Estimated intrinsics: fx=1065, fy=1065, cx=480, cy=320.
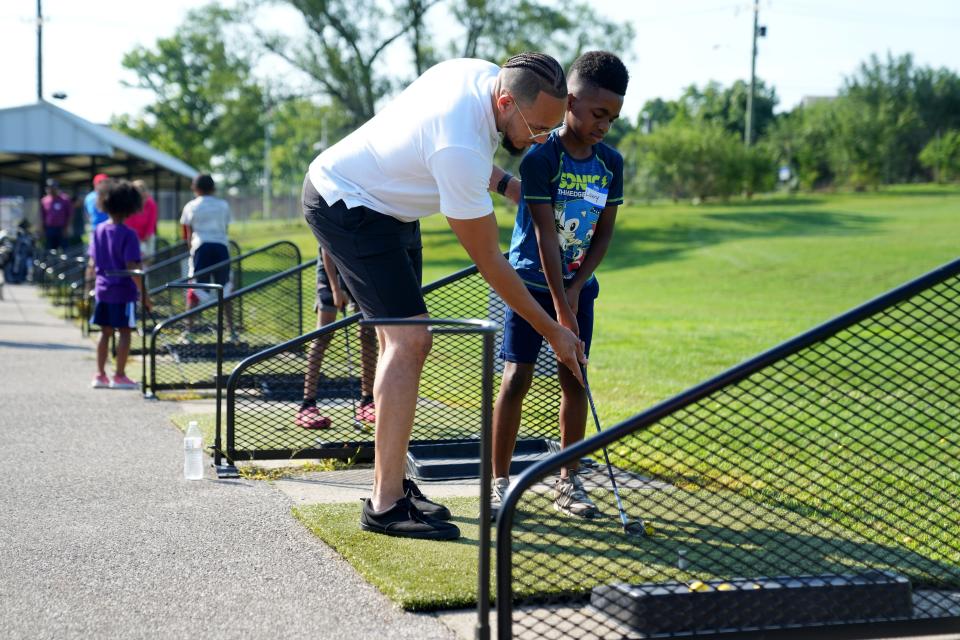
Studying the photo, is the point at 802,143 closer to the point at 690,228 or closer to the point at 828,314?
the point at 690,228

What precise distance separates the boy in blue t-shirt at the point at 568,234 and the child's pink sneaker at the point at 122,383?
191 inches

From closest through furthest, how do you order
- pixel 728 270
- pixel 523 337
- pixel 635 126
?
1. pixel 523 337
2. pixel 728 270
3. pixel 635 126

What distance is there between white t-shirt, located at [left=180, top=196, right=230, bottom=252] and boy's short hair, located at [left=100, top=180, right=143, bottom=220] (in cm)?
231

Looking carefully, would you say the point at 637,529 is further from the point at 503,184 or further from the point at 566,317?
the point at 503,184

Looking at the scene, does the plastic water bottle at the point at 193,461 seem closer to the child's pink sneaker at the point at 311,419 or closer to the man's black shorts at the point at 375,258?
the child's pink sneaker at the point at 311,419

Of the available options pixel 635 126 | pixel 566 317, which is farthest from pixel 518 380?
pixel 635 126

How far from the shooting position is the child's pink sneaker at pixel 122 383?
8438mm

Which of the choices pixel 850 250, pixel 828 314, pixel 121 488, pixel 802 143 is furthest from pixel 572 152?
pixel 802 143

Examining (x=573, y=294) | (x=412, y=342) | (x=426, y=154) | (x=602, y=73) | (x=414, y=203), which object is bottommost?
(x=412, y=342)

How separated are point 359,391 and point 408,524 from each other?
98.6 inches

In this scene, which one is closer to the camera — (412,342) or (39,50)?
(412,342)

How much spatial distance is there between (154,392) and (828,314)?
39.5 feet

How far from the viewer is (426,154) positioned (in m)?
3.57

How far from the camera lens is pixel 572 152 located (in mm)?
4320
